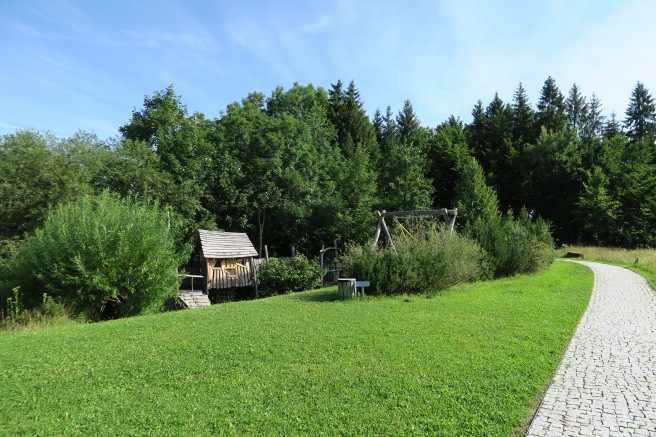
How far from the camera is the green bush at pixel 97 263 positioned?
12.0 metres

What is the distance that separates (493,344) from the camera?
6.96 meters

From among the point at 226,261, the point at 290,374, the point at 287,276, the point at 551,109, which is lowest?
the point at 290,374

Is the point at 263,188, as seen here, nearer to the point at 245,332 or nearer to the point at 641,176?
the point at 245,332

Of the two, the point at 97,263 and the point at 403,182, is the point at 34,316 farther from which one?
the point at 403,182

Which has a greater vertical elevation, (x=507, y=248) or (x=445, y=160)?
(x=445, y=160)

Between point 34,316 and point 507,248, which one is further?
point 507,248

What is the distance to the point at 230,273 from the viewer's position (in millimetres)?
22234

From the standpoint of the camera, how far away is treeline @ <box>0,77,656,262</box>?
19797 millimetres

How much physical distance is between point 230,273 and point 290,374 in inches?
684

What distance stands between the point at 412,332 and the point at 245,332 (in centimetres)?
331

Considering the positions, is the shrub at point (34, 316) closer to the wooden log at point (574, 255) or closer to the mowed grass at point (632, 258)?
the mowed grass at point (632, 258)

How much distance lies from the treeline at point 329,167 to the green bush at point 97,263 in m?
3.97

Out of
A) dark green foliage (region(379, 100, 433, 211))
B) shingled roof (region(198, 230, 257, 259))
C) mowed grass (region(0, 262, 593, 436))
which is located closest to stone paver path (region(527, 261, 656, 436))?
mowed grass (region(0, 262, 593, 436))

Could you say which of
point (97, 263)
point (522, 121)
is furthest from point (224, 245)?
point (522, 121)
